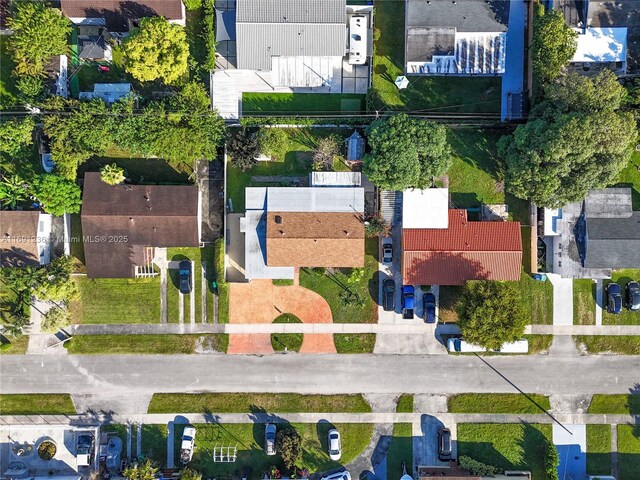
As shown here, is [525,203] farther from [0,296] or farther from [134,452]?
[0,296]

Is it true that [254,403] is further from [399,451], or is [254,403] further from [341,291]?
[399,451]

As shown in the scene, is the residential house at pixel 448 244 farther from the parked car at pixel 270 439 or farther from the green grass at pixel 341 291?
the parked car at pixel 270 439

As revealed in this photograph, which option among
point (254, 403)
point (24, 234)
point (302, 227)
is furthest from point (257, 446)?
point (24, 234)

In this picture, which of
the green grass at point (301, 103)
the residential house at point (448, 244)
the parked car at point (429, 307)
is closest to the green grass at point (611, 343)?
the residential house at point (448, 244)

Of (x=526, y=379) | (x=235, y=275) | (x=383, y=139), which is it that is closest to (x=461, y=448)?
(x=526, y=379)

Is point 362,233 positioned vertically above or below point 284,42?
below
